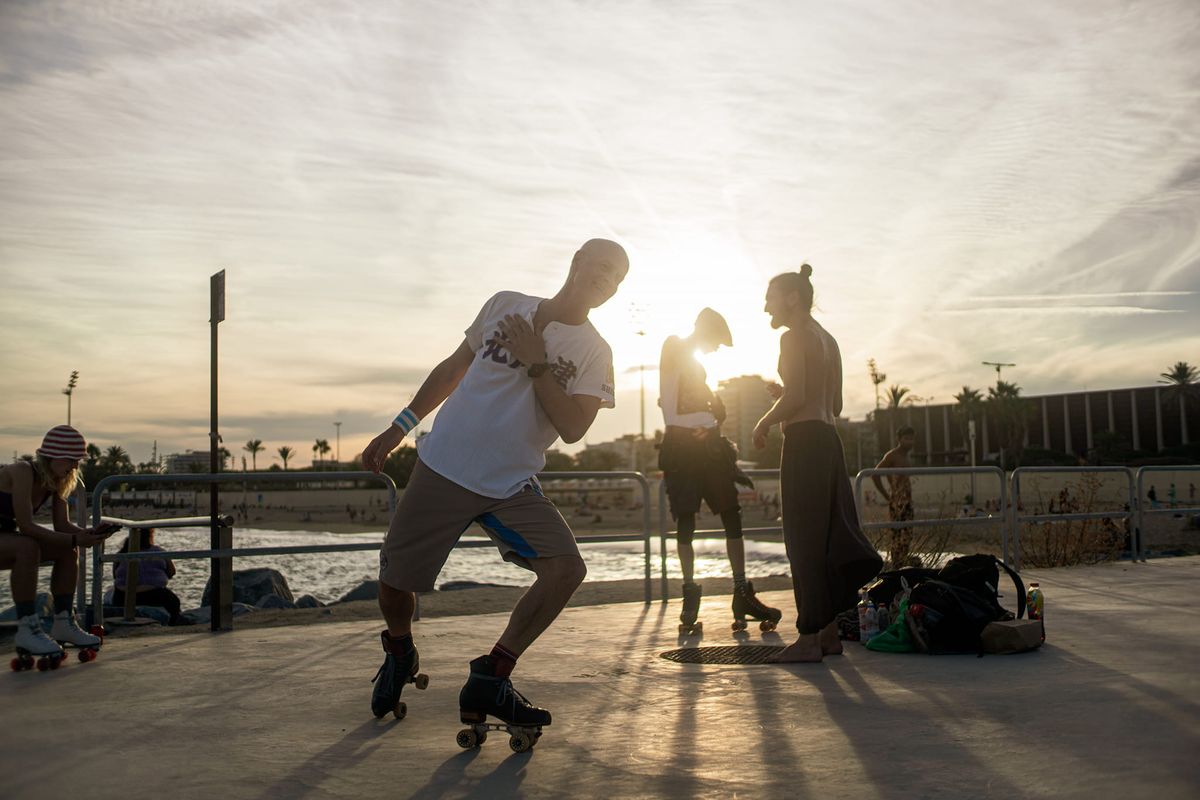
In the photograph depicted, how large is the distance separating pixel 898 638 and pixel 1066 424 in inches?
3482

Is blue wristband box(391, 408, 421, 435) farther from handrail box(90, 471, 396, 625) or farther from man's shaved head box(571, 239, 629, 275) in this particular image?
handrail box(90, 471, 396, 625)

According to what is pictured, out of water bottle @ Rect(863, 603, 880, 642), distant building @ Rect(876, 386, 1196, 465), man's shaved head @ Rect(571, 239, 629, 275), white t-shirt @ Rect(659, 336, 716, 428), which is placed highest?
distant building @ Rect(876, 386, 1196, 465)

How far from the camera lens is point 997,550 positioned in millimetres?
15805

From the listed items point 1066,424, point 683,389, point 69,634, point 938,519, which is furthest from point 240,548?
point 1066,424

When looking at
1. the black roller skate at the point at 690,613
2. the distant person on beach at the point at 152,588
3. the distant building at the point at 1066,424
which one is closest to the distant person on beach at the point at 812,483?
the black roller skate at the point at 690,613

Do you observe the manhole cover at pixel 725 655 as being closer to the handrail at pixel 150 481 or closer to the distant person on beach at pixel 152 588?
the handrail at pixel 150 481

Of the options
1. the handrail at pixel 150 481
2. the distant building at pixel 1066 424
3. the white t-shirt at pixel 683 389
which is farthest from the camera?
the distant building at pixel 1066 424

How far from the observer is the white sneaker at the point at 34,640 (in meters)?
5.06

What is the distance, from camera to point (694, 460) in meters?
6.28

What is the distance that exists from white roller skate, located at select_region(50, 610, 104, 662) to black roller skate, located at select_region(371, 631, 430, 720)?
2.35 meters

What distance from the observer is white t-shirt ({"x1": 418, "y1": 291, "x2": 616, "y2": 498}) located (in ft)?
11.3

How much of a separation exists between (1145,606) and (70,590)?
6.51 metres

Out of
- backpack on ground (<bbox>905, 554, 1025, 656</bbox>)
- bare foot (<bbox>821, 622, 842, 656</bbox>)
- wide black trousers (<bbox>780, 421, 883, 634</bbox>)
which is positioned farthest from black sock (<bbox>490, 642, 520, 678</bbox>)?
backpack on ground (<bbox>905, 554, 1025, 656</bbox>)

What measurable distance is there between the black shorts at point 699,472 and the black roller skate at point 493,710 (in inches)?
119
